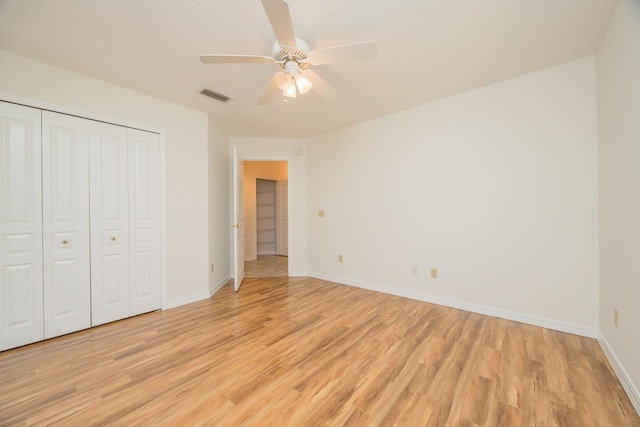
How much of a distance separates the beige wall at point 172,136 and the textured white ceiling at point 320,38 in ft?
0.45

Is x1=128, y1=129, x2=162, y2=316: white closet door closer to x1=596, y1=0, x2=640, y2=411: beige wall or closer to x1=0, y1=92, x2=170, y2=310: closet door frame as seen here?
x1=0, y1=92, x2=170, y2=310: closet door frame

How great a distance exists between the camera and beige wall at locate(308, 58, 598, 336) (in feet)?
7.29

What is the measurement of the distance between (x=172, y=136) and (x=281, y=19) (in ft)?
7.73

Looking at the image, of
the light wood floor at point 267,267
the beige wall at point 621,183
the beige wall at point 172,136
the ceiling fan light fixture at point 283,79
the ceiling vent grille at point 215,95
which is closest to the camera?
the beige wall at point 621,183

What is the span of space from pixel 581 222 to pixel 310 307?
2.84 meters

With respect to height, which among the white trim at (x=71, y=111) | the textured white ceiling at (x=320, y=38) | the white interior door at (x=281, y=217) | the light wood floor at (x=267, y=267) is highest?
the textured white ceiling at (x=320, y=38)

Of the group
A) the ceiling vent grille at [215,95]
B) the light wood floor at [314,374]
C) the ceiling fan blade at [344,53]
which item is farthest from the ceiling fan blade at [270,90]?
the light wood floor at [314,374]

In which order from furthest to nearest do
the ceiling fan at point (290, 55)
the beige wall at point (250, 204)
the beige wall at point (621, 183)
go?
1. the beige wall at point (250, 204)
2. the beige wall at point (621, 183)
3. the ceiling fan at point (290, 55)

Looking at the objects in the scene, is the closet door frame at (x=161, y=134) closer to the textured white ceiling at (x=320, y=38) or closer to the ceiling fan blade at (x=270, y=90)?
the textured white ceiling at (x=320, y=38)

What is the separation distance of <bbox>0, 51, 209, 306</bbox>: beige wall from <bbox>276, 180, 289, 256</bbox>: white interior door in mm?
3476

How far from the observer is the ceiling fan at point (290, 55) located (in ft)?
4.36


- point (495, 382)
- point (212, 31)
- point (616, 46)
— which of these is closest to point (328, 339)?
point (495, 382)

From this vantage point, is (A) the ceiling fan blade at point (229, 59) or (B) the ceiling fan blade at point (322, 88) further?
(B) the ceiling fan blade at point (322, 88)

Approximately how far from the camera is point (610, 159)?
73.6 inches
